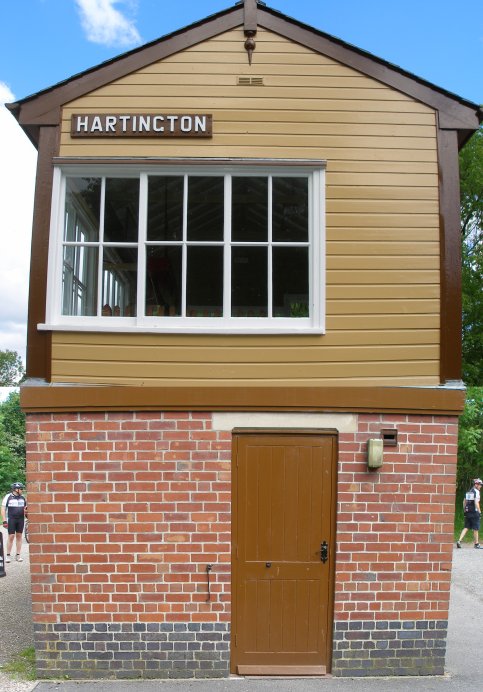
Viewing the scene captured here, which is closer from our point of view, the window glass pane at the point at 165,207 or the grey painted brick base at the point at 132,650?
the grey painted brick base at the point at 132,650

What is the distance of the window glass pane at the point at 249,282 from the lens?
644 centimetres

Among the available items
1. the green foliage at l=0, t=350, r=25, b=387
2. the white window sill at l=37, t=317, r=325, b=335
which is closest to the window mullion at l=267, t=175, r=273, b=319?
the white window sill at l=37, t=317, r=325, b=335

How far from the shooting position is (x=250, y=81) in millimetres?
6512

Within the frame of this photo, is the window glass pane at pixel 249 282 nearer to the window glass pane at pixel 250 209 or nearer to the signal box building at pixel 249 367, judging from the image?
the signal box building at pixel 249 367

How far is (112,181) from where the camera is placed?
21.5ft

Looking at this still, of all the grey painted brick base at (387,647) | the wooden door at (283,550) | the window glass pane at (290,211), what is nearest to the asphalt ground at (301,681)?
the grey painted brick base at (387,647)

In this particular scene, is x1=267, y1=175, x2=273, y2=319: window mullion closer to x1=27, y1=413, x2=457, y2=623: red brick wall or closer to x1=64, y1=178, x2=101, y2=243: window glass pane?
x1=27, y1=413, x2=457, y2=623: red brick wall

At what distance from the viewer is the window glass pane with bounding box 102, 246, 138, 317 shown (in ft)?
21.6

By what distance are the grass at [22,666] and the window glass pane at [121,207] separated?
4.27m

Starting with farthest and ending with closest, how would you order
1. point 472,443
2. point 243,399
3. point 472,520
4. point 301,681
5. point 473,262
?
point 473,262
point 472,443
point 472,520
point 243,399
point 301,681

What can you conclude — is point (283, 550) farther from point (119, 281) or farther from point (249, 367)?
point (119, 281)

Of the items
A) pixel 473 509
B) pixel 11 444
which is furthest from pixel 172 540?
pixel 11 444

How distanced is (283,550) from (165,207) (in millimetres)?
3571

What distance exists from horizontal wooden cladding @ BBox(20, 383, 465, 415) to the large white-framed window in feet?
1.95
